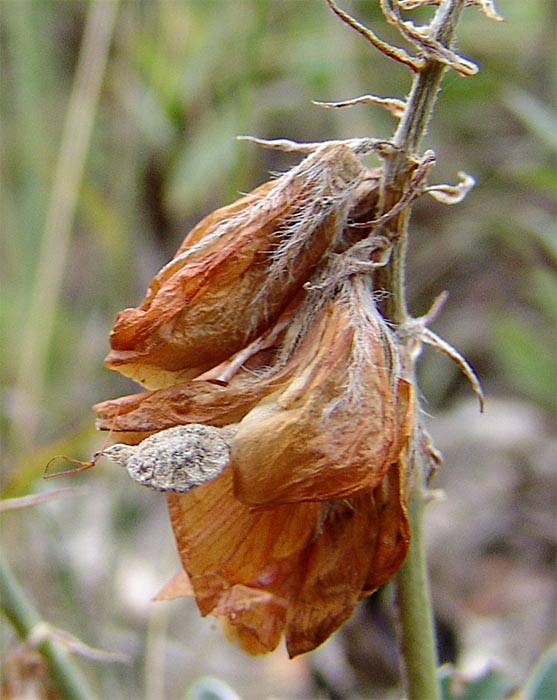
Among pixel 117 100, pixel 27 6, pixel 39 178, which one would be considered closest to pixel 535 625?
pixel 39 178

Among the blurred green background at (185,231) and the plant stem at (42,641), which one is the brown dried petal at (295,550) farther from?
the blurred green background at (185,231)

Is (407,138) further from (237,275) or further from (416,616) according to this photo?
(416,616)

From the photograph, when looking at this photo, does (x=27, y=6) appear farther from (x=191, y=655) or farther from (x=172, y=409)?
(x=172, y=409)

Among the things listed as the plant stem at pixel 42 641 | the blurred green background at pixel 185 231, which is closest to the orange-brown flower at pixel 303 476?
the plant stem at pixel 42 641

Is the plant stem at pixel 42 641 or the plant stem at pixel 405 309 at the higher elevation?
the plant stem at pixel 405 309

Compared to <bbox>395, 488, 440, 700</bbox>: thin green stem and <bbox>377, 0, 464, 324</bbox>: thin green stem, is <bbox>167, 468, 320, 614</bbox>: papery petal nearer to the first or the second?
<bbox>395, 488, 440, 700</bbox>: thin green stem

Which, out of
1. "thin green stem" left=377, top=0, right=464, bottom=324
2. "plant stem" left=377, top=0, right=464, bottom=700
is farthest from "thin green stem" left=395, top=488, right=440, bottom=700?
"thin green stem" left=377, top=0, right=464, bottom=324

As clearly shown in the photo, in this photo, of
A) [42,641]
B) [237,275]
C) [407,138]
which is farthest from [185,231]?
[407,138]
